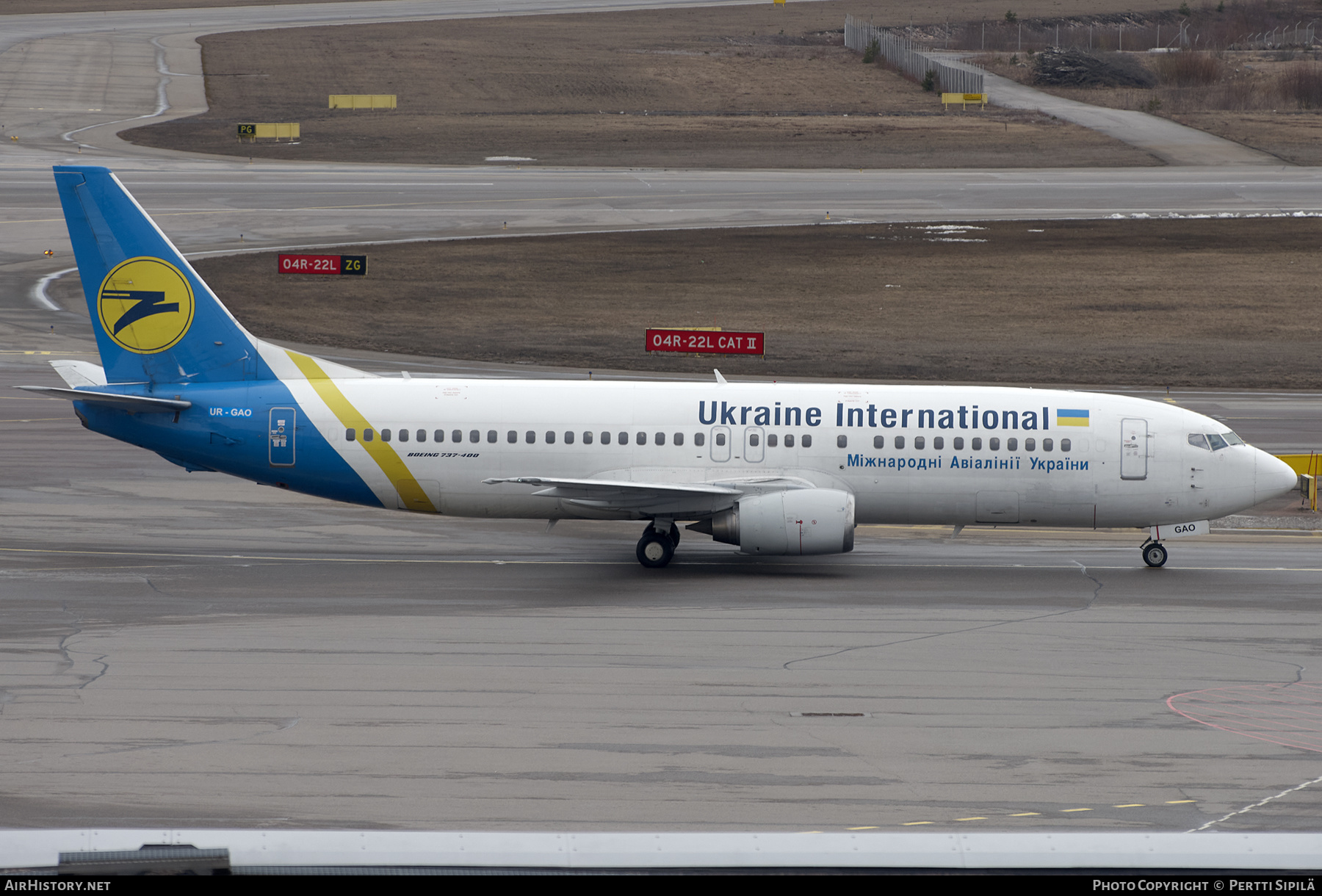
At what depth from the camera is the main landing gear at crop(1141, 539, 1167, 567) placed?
31703mm

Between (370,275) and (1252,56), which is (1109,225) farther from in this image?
(1252,56)

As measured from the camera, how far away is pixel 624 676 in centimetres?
2281

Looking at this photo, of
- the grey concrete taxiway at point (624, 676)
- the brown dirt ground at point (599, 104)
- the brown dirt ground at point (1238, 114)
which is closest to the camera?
the grey concrete taxiway at point (624, 676)

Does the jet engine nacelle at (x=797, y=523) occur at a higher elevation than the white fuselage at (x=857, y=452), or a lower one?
lower

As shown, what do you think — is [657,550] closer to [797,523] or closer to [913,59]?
[797,523]

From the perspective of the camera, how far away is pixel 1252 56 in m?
141

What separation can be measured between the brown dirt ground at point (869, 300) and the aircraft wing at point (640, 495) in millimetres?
22681

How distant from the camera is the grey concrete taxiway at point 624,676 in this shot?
17703 millimetres

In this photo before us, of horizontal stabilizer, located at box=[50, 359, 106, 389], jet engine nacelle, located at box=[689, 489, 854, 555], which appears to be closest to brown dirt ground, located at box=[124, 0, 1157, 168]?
horizontal stabilizer, located at box=[50, 359, 106, 389]

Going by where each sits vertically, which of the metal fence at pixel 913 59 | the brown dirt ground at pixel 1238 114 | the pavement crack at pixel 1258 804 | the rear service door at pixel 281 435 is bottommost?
the pavement crack at pixel 1258 804

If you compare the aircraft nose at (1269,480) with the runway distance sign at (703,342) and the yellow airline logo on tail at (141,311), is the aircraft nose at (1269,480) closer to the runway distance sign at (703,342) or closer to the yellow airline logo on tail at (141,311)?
the yellow airline logo on tail at (141,311)

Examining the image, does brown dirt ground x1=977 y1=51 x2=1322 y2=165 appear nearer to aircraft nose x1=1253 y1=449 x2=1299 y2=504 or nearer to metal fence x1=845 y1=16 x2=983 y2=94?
metal fence x1=845 y1=16 x2=983 y2=94

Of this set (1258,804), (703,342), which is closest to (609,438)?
(1258,804)

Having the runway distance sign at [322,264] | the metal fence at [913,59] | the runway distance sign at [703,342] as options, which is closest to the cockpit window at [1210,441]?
the runway distance sign at [703,342]
